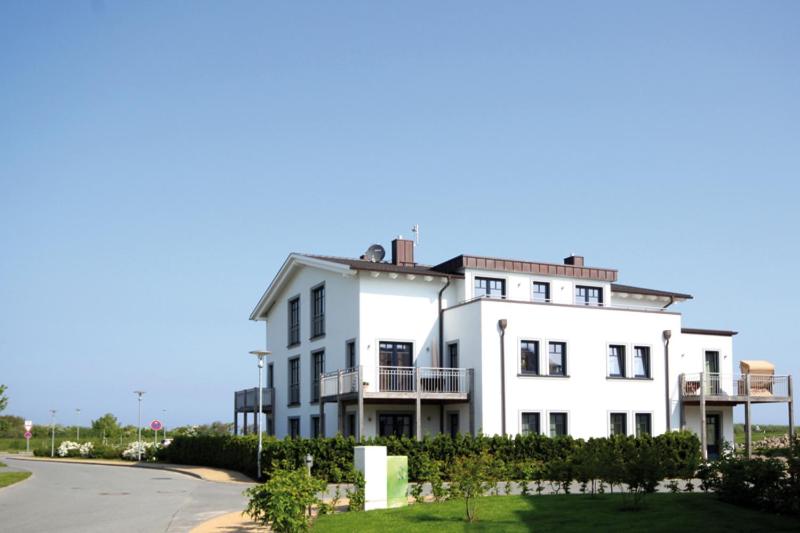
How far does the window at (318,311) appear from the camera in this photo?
116 ft

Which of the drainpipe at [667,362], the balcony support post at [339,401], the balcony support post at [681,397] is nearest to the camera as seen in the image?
the balcony support post at [339,401]

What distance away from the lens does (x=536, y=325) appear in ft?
103

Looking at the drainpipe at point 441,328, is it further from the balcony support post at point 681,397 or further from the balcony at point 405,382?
the balcony support post at point 681,397

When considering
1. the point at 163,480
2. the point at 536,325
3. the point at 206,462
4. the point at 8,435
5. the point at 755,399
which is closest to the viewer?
the point at 163,480

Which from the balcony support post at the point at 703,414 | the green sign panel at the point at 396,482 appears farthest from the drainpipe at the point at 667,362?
the green sign panel at the point at 396,482

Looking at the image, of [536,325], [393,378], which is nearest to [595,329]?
[536,325]

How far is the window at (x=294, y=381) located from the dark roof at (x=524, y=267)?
746 cm

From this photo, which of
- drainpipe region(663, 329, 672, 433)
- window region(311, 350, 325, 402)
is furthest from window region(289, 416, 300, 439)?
drainpipe region(663, 329, 672, 433)

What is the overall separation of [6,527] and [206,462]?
65.4 feet

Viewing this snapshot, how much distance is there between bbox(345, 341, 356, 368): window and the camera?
3225 cm

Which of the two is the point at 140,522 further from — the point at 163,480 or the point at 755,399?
the point at 755,399

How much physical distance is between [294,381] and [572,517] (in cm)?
2355

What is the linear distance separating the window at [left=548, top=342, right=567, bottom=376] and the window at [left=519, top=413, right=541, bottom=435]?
1.64m

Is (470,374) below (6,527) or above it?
above
